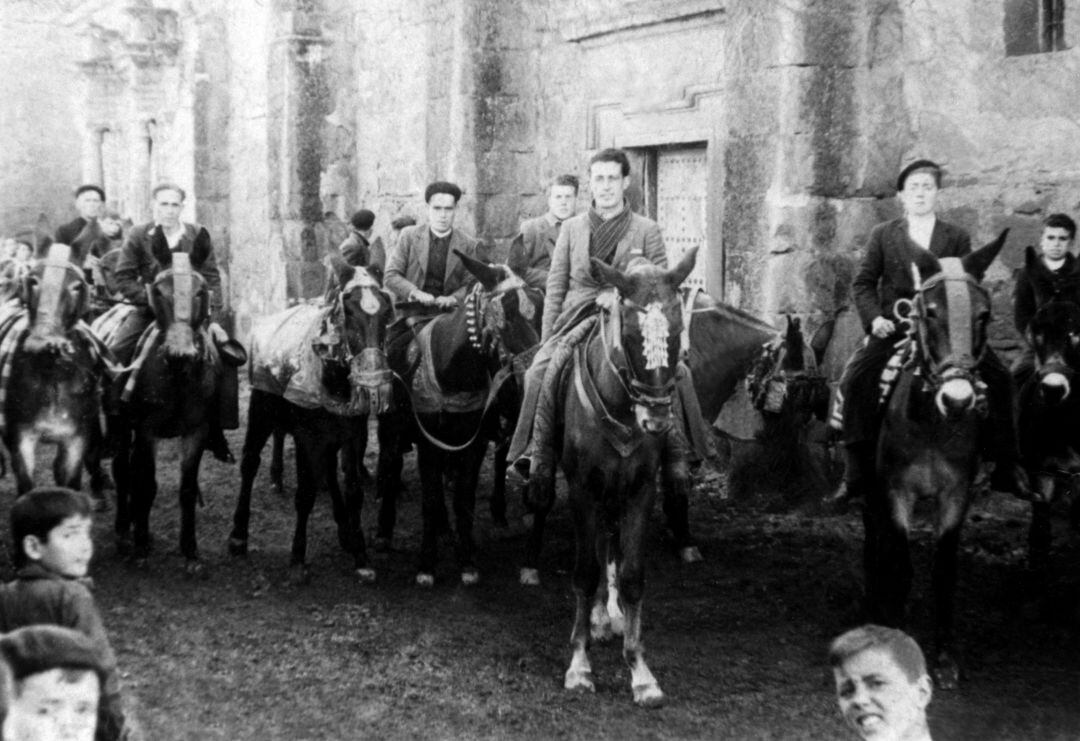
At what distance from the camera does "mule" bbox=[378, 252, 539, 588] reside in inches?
311

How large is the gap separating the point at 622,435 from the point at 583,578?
2.54 ft

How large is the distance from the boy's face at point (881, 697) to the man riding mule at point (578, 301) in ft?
11.0

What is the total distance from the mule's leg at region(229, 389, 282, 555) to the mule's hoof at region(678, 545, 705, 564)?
2.93m

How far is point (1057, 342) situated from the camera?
718 cm

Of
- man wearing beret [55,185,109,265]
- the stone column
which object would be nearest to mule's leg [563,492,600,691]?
man wearing beret [55,185,109,265]

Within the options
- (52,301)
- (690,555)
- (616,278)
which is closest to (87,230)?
(52,301)

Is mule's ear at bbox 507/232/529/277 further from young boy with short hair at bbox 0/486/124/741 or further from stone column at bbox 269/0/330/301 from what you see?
stone column at bbox 269/0/330/301

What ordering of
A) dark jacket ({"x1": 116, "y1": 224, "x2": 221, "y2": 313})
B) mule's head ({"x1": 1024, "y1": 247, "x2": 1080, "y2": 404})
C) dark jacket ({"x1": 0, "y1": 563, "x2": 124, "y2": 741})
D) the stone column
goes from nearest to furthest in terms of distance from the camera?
dark jacket ({"x1": 0, "y1": 563, "x2": 124, "y2": 741}) < mule's head ({"x1": 1024, "y1": 247, "x2": 1080, "y2": 404}) < dark jacket ({"x1": 116, "y1": 224, "x2": 221, "y2": 313}) < the stone column

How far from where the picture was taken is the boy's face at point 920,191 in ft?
22.5

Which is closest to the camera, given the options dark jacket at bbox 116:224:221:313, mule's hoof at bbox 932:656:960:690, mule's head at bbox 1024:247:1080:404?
mule's hoof at bbox 932:656:960:690

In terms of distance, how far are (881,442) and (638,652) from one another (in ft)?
5.53

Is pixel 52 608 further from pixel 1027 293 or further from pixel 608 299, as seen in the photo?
pixel 1027 293

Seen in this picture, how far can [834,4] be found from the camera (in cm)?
970

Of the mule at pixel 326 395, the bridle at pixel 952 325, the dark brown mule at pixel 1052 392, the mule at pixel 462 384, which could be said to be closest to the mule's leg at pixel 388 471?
the mule at pixel 462 384
